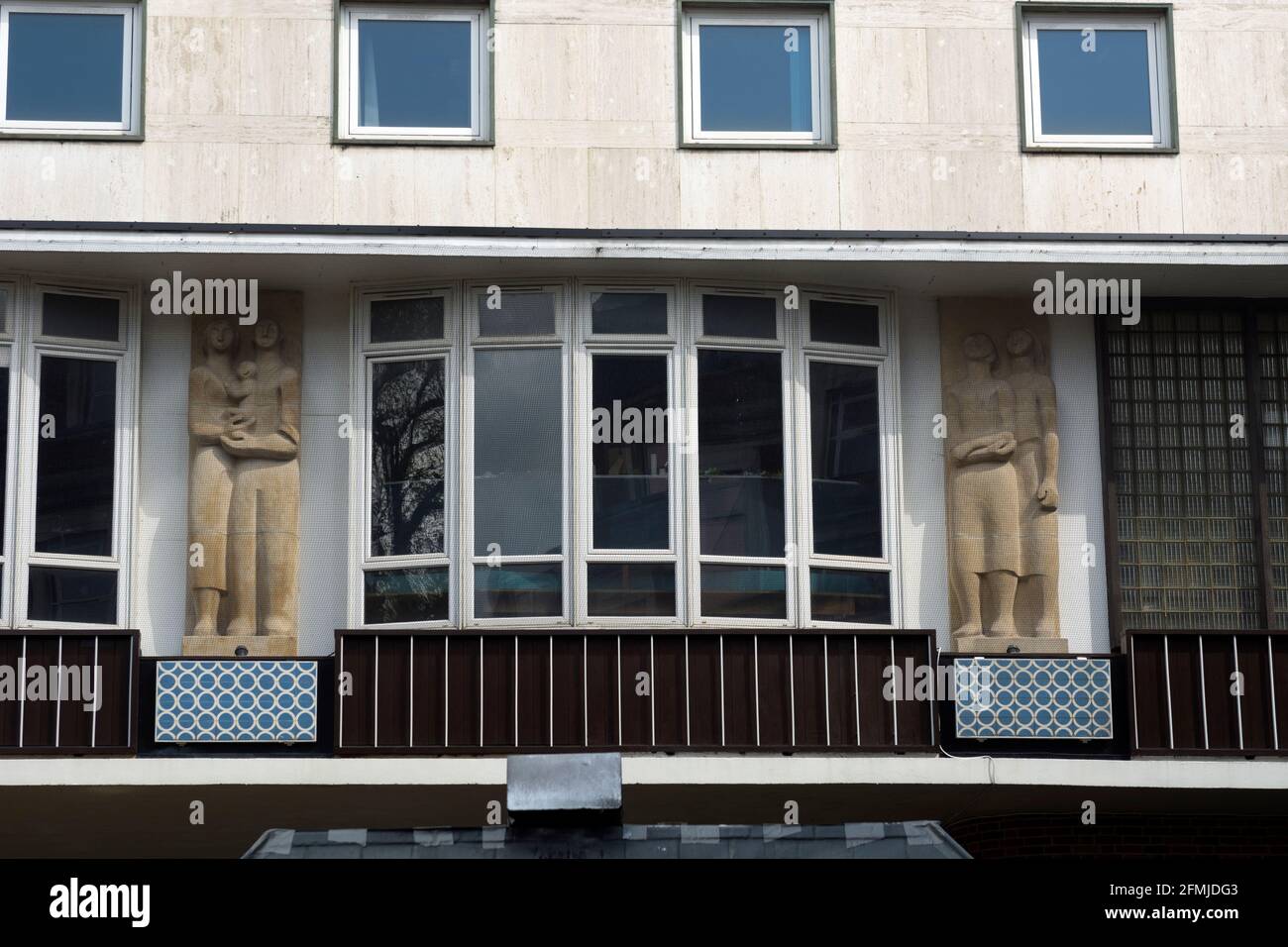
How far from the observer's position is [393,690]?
57.3 feet

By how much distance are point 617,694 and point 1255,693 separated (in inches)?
185

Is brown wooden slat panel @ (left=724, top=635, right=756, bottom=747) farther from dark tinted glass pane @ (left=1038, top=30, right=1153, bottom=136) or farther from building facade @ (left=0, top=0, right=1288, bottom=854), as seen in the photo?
dark tinted glass pane @ (left=1038, top=30, right=1153, bottom=136)

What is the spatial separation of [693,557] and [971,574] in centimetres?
224

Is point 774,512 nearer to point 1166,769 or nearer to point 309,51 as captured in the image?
point 1166,769

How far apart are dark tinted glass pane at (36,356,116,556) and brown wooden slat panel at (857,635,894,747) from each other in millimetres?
5725

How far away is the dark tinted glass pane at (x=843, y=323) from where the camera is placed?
18.8 metres

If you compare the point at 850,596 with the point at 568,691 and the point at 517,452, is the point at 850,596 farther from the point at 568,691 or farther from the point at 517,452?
the point at 517,452

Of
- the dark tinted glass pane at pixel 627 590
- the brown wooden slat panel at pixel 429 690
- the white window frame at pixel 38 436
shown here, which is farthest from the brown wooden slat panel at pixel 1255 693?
the white window frame at pixel 38 436

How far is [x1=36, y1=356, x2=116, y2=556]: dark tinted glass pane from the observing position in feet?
59.5
